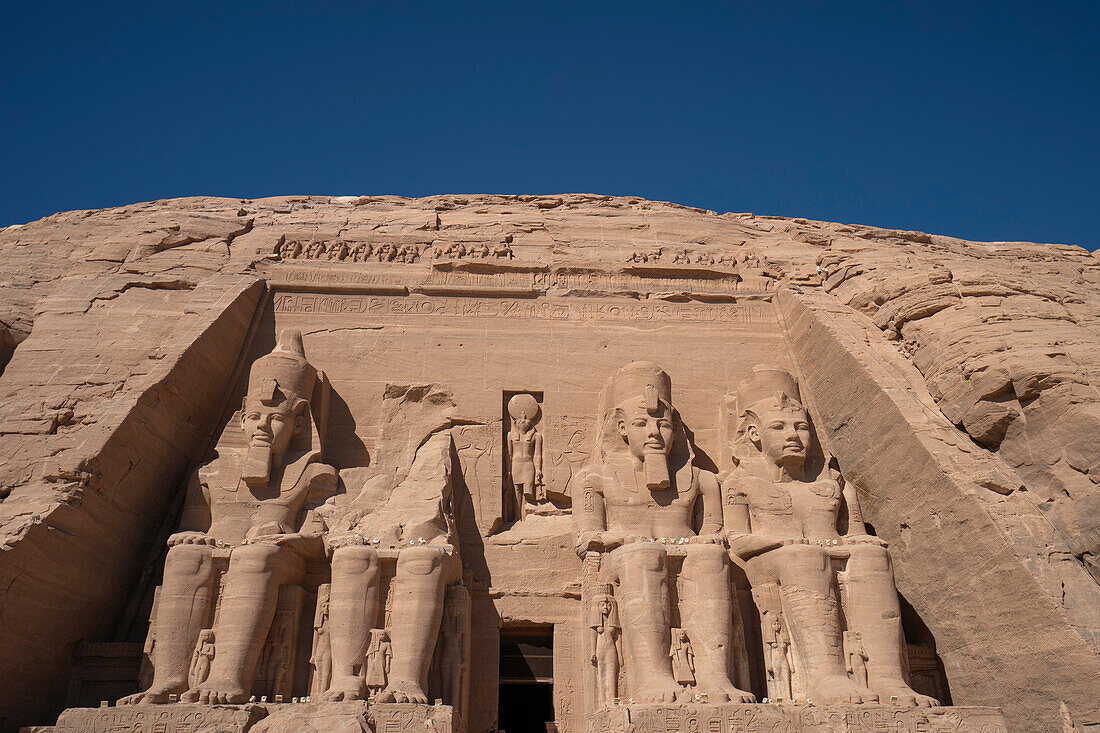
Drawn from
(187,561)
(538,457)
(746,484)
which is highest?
(538,457)

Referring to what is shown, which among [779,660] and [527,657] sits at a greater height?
[527,657]

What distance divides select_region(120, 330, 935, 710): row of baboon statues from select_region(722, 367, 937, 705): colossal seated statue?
14 millimetres

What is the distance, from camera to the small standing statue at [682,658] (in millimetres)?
5945

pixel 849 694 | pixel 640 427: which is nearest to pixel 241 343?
pixel 640 427

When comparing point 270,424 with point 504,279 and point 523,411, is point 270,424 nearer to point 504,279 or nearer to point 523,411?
point 523,411

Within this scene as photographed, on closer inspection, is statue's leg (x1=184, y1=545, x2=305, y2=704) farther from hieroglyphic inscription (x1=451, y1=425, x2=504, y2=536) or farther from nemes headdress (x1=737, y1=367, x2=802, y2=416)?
nemes headdress (x1=737, y1=367, x2=802, y2=416)

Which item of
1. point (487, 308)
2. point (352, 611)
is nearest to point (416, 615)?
point (352, 611)

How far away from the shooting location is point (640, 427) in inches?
279

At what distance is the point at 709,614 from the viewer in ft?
20.0

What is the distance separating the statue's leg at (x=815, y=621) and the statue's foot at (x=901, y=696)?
0.09 meters

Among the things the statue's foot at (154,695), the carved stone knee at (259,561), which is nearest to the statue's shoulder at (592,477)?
the carved stone knee at (259,561)

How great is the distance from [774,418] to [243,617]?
4206mm

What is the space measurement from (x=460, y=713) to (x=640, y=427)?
2503 millimetres

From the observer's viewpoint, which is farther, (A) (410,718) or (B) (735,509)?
(B) (735,509)
